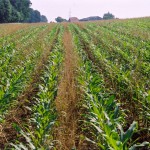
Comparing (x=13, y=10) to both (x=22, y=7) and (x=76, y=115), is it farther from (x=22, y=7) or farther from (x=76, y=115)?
(x=76, y=115)

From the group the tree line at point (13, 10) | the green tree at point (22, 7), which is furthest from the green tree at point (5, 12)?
the green tree at point (22, 7)

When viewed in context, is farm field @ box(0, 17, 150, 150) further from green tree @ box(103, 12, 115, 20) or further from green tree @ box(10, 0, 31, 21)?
green tree @ box(103, 12, 115, 20)

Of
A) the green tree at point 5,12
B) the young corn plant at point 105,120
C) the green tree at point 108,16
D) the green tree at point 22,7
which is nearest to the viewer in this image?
the young corn plant at point 105,120

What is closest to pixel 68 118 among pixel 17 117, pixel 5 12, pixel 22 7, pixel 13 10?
pixel 17 117

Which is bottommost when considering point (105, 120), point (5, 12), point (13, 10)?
point (105, 120)

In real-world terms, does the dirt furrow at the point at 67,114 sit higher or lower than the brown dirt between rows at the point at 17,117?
higher

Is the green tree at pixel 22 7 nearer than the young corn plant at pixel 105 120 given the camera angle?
No

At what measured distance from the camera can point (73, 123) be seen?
15.4ft

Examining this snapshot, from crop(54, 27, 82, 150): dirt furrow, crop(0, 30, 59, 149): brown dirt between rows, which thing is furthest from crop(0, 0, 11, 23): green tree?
crop(0, 30, 59, 149): brown dirt between rows

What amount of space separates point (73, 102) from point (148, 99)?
5.26 feet

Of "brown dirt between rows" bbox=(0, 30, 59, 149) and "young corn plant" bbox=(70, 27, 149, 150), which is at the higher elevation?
"young corn plant" bbox=(70, 27, 149, 150)

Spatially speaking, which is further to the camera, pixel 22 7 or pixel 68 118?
pixel 22 7

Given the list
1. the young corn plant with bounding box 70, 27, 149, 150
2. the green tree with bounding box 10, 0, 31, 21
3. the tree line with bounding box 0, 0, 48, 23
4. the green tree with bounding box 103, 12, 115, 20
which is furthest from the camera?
the green tree with bounding box 103, 12, 115, 20

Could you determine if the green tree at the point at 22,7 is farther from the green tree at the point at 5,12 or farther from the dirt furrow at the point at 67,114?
the dirt furrow at the point at 67,114
